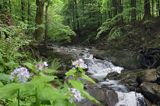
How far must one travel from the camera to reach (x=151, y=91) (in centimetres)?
1214

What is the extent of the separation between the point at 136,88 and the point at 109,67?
5175 mm

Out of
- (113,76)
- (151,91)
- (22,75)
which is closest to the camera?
(22,75)

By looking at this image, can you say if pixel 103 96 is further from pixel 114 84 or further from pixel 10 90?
pixel 10 90

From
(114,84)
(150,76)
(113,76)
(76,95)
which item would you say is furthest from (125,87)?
(76,95)

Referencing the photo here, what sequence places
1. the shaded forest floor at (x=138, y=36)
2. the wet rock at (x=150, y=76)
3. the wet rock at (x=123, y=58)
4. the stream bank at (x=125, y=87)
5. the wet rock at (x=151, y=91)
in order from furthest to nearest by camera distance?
the shaded forest floor at (x=138, y=36)
the wet rock at (x=123, y=58)
the wet rock at (x=150, y=76)
the wet rock at (x=151, y=91)
the stream bank at (x=125, y=87)

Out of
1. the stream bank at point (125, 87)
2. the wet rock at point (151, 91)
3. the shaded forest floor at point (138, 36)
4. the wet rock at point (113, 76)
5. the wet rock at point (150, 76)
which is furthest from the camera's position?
the shaded forest floor at point (138, 36)

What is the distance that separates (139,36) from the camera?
23.7m

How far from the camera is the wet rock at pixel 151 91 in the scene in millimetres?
11873

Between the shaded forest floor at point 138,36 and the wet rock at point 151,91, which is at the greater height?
the shaded forest floor at point 138,36

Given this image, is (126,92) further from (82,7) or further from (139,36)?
(82,7)

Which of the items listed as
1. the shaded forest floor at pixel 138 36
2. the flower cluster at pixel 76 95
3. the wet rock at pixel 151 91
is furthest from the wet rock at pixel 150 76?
the flower cluster at pixel 76 95

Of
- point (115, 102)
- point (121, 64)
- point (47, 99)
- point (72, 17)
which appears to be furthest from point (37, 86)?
point (72, 17)

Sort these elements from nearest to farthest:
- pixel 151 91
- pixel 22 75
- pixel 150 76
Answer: pixel 22 75
pixel 151 91
pixel 150 76

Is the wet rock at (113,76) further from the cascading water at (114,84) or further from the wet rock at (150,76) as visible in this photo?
the wet rock at (150,76)
